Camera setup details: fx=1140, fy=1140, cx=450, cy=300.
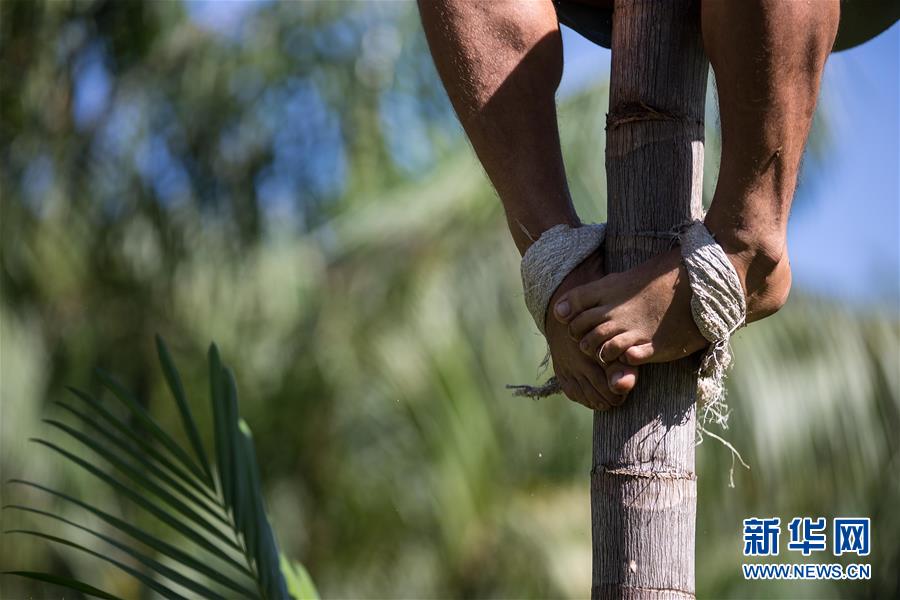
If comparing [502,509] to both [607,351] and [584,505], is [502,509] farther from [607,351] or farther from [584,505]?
[607,351]

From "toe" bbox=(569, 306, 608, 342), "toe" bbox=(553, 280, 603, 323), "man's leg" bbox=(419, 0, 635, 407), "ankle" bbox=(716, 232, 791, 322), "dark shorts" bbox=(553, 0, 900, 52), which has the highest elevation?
"dark shorts" bbox=(553, 0, 900, 52)

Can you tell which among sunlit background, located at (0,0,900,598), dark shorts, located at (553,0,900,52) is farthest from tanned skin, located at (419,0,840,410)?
sunlit background, located at (0,0,900,598)

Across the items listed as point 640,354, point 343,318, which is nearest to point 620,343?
point 640,354

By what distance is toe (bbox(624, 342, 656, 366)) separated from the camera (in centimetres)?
121

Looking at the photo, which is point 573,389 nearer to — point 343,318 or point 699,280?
point 699,280

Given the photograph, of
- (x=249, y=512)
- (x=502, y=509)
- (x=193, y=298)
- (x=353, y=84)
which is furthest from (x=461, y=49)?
(x=353, y=84)

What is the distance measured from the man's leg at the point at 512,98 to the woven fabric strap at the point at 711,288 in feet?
0.56

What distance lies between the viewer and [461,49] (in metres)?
1.36

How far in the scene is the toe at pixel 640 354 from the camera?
1208 mm

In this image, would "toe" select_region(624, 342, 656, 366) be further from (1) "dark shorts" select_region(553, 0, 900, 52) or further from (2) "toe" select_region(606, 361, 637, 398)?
(1) "dark shorts" select_region(553, 0, 900, 52)

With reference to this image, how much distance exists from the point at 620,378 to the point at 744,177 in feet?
0.81

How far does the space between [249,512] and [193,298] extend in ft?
14.7

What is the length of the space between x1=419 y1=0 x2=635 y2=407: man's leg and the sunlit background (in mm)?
4145

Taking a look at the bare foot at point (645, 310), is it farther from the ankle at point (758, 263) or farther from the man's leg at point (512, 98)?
the man's leg at point (512, 98)
